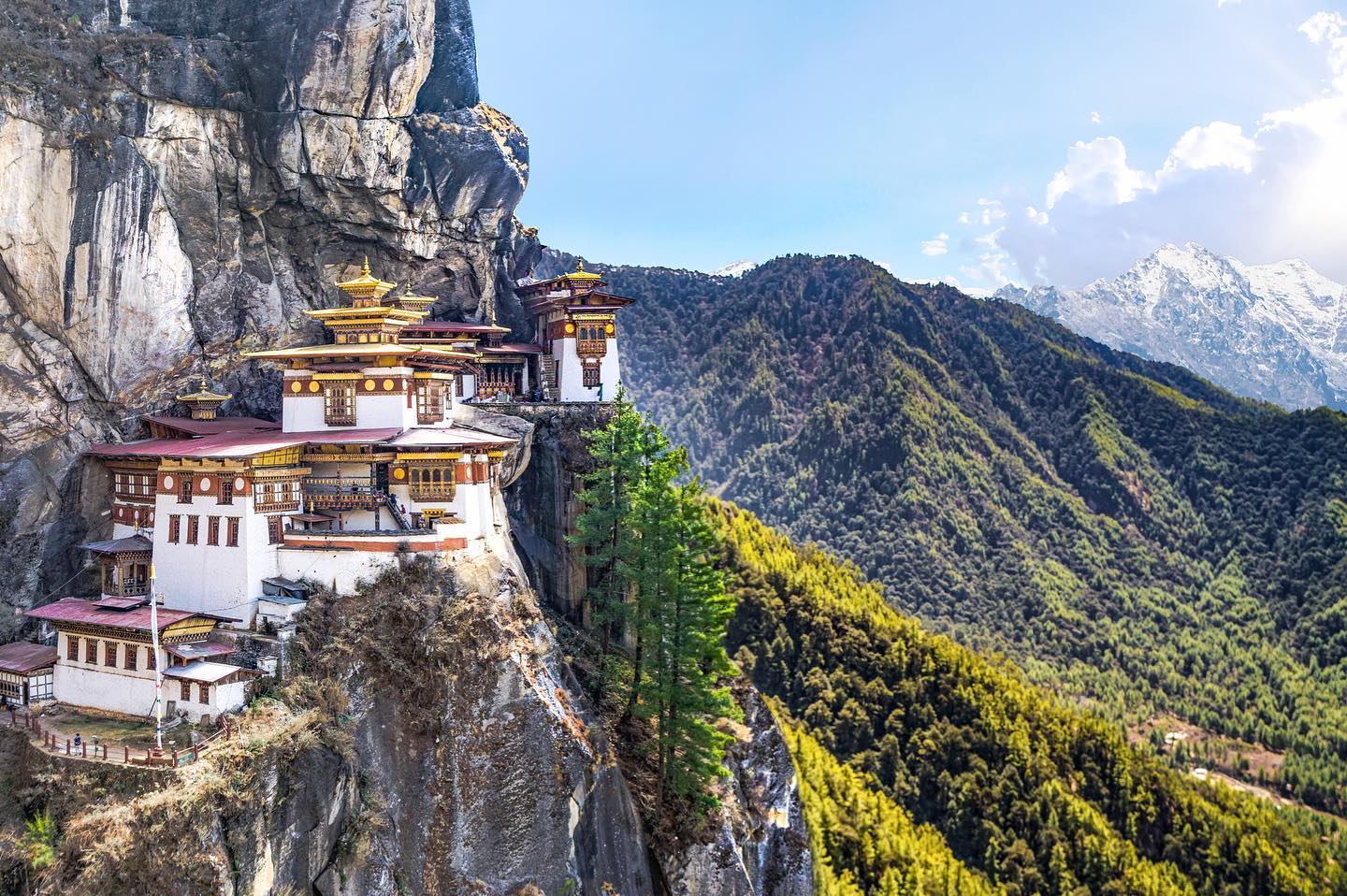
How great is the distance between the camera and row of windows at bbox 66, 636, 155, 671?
34406 millimetres

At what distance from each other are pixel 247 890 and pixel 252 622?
10.3m

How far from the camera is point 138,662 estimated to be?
113 ft

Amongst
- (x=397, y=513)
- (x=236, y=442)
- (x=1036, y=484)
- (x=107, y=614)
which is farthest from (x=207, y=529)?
(x=1036, y=484)

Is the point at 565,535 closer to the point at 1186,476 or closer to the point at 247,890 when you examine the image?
the point at 247,890


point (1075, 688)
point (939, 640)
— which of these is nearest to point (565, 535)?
point (939, 640)

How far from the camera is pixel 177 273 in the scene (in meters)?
45.3

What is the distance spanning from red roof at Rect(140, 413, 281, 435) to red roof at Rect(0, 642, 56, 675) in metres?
10.4

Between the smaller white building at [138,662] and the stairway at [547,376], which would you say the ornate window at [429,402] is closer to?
the stairway at [547,376]

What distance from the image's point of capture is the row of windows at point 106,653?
34.4 meters

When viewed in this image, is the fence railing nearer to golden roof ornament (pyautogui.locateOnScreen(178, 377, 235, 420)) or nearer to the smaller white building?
the smaller white building

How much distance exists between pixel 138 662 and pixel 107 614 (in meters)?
2.32

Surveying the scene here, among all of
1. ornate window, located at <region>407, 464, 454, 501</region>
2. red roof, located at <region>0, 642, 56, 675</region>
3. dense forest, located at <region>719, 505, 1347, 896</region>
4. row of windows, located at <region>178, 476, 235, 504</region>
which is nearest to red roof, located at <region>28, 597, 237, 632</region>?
red roof, located at <region>0, 642, 56, 675</region>

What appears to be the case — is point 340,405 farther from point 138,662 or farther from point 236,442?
point 138,662

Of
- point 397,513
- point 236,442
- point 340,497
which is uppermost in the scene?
point 236,442
